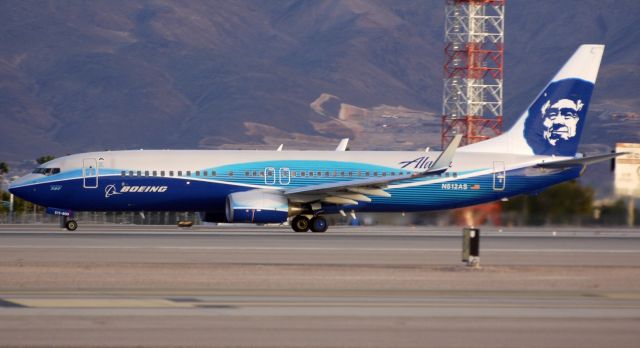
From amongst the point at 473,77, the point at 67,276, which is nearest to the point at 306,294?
the point at 67,276

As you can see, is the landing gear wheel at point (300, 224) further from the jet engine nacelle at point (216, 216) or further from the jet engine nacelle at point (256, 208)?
the jet engine nacelle at point (216, 216)

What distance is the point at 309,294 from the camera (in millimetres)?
23312

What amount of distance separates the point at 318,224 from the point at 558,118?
11929 mm

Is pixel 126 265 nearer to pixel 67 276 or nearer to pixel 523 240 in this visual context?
pixel 67 276

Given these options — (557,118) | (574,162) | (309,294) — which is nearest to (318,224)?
(574,162)

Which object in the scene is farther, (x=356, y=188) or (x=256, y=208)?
(x=356, y=188)

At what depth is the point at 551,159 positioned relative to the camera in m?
51.5

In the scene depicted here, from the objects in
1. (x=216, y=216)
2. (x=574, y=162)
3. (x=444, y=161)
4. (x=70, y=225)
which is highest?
(x=574, y=162)

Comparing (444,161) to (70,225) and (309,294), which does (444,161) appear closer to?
(70,225)

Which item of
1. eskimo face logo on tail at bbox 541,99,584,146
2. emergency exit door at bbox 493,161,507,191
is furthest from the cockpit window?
eskimo face logo on tail at bbox 541,99,584,146

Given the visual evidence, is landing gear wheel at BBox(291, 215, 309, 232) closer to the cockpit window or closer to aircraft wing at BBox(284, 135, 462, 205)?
aircraft wing at BBox(284, 135, 462, 205)

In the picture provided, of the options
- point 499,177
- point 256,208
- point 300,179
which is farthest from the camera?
point 499,177

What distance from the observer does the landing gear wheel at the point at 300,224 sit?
48719 mm

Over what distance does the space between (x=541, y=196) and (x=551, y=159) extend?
2.89 m
